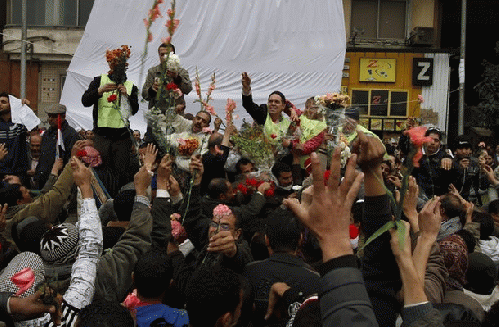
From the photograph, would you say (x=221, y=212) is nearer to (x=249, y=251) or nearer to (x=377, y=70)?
(x=249, y=251)

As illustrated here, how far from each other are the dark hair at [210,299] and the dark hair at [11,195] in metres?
3.73

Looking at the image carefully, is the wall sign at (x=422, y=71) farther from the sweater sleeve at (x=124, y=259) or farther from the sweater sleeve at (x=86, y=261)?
the sweater sleeve at (x=86, y=261)

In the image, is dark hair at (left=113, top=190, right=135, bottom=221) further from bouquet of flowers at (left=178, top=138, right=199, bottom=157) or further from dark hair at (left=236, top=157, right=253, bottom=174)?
dark hair at (left=236, top=157, right=253, bottom=174)

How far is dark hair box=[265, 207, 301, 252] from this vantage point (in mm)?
4258

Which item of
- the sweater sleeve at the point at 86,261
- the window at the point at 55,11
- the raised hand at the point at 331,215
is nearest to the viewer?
the raised hand at the point at 331,215

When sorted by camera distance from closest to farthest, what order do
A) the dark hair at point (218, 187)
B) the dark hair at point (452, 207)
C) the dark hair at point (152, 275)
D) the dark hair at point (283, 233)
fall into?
the dark hair at point (152, 275) → the dark hair at point (283, 233) → the dark hair at point (452, 207) → the dark hair at point (218, 187)

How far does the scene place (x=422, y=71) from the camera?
26.1 meters

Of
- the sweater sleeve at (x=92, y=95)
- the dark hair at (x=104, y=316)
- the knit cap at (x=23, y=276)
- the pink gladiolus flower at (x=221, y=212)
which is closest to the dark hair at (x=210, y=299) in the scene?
the dark hair at (x=104, y=316)

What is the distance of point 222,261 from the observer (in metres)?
4.18

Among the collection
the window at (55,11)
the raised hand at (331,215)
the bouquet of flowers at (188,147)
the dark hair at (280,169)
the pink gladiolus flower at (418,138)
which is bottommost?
the dark hair at (280,169)

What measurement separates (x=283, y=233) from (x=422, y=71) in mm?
23043

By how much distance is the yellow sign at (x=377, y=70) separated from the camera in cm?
2606

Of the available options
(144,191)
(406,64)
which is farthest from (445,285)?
(406,64)

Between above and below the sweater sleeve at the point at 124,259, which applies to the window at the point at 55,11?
above
